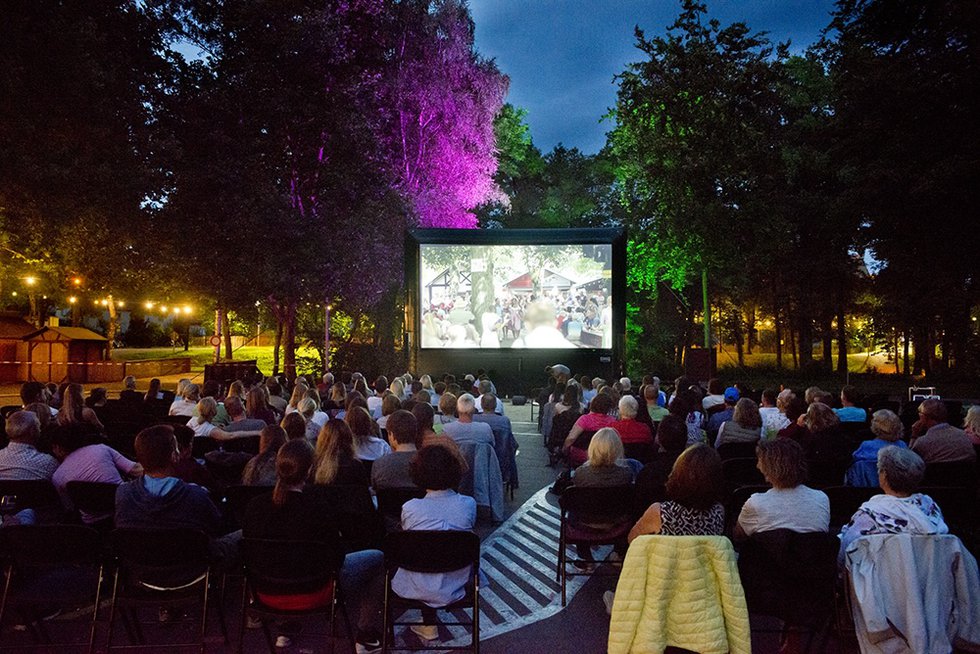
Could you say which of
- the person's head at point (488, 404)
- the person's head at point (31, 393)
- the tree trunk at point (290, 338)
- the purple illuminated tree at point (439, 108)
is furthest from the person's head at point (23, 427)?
the purple illuminated tree at point (439, 108)

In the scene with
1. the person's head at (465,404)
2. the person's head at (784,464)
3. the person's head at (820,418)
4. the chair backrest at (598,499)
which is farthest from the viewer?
the person's head at (465,404)

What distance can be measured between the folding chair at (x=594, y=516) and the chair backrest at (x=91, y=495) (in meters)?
3.02

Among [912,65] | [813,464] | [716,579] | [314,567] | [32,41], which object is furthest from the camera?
[912,65]

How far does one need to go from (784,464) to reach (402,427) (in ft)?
8.85

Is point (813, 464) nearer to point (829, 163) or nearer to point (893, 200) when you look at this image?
point (893, 200)

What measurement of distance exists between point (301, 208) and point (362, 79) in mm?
4406

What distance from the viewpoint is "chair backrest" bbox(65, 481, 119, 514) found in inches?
183

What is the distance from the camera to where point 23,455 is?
498cm

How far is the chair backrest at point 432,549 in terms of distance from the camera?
3695mm

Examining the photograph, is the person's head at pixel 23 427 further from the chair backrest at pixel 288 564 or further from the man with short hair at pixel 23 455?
the chair backrest at pixel 288 564

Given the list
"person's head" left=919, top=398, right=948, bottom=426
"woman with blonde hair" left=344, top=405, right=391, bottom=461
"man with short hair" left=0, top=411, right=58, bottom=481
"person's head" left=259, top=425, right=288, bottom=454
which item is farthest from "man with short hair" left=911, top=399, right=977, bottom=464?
"man with short hair" left=0, top=411, right=58, bottom=481

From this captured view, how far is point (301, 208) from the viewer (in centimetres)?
2195

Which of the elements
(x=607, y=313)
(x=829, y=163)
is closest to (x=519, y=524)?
(x=607, y=313)

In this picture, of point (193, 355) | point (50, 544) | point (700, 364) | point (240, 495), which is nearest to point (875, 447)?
point (240, 495)
